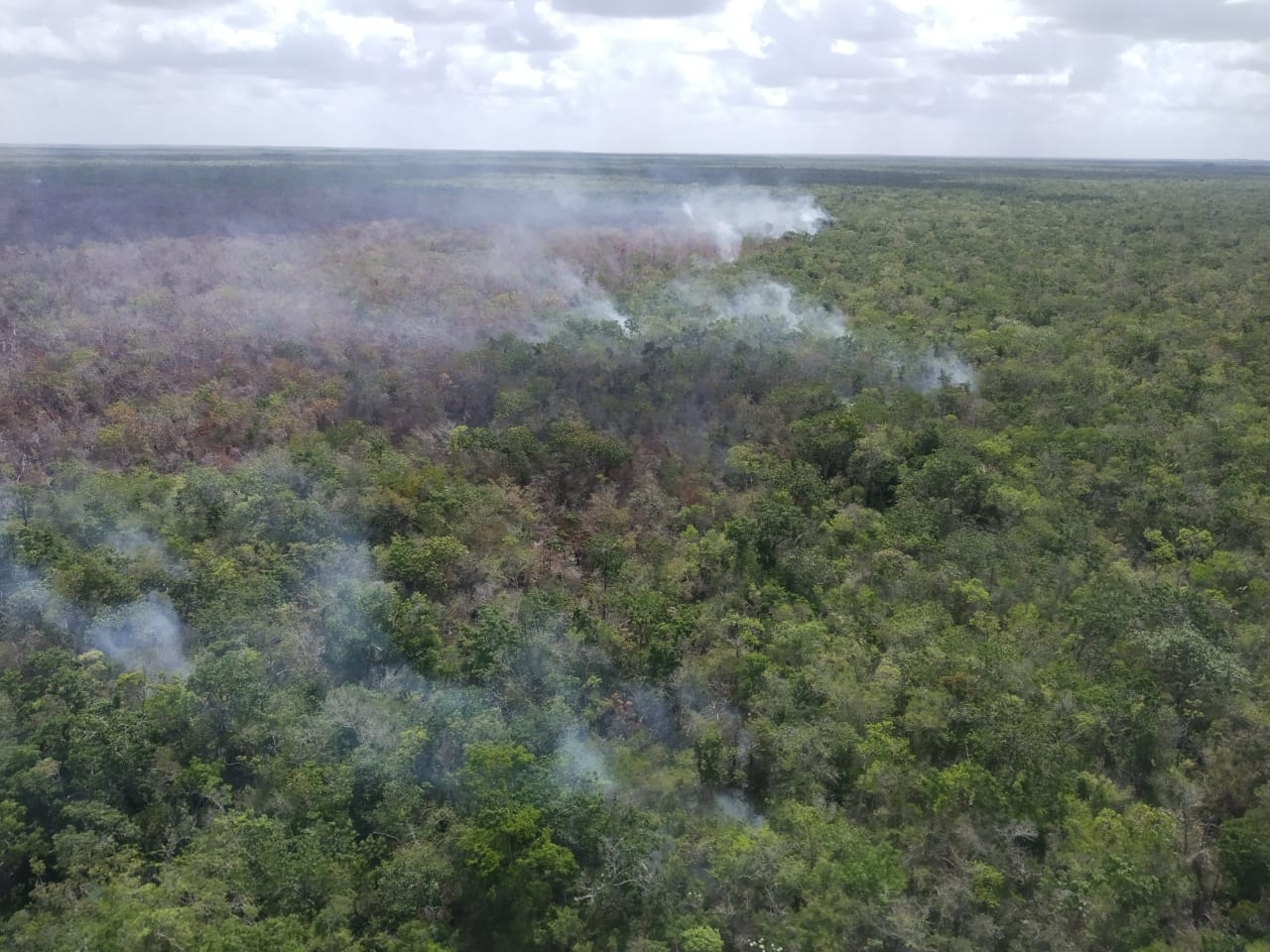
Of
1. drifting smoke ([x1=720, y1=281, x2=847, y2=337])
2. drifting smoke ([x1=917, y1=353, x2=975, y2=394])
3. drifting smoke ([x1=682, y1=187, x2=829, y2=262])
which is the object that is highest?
drifting smoke ([x1=682, y1=187, x2=829, y2=262])

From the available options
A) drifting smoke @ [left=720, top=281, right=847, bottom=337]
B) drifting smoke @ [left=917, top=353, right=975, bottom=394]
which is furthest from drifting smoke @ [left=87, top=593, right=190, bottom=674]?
drifting smoke @ [left=720, top=281, right=847, bottom=337]

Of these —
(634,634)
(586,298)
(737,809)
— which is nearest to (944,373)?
(634,634)

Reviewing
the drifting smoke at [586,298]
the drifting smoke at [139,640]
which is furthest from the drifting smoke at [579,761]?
the drifting smoke at [586,298]

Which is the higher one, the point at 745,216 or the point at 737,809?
the point at 745,216

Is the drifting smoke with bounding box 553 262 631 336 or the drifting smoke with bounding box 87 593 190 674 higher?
the drifting smoke with bounding box 553 262 631 336

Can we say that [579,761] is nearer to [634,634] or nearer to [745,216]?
[634,634]

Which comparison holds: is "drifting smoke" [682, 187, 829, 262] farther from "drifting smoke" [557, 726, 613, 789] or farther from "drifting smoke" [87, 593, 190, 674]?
"drifting smoke" [557, 726, 613, 789]

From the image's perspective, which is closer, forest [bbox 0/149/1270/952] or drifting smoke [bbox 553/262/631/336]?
forest [bbox 0/149/1270/952]
